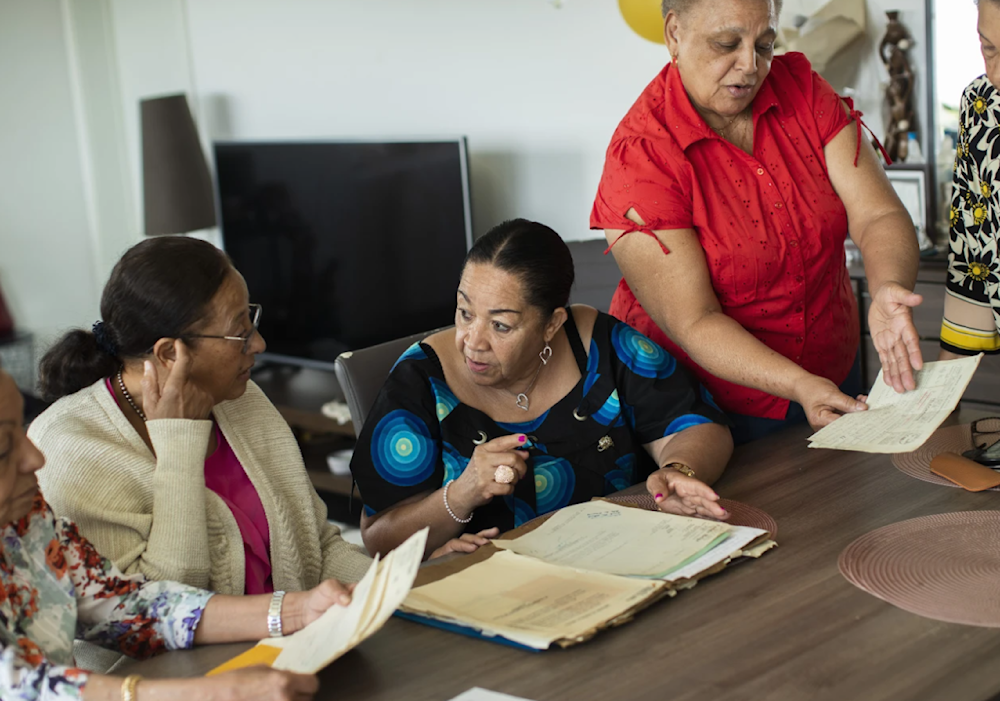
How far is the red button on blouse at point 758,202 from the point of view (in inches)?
77.2

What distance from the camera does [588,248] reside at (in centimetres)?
340

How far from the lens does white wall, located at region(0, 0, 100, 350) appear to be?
537cm

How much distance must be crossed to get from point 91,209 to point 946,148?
4131 millimetres

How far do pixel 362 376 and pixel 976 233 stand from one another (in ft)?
3.77

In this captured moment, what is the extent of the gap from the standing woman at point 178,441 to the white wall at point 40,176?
4.07 metres

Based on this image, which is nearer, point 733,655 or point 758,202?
point 733,655

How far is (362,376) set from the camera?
6.72 ft

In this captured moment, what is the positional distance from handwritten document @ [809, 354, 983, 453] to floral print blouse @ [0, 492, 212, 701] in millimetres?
883

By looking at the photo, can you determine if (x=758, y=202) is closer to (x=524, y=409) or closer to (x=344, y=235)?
(x=524, y=409)

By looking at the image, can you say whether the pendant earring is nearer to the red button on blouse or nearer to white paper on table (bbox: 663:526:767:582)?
the red button on blouse

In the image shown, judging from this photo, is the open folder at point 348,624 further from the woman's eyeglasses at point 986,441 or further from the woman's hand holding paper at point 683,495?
the woman's eyeglasses at point 986,441

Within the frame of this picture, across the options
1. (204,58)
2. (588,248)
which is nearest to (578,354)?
(588,248)

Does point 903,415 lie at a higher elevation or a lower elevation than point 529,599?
higher

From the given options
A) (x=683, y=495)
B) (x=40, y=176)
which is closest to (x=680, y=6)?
(x=683, y=495)
